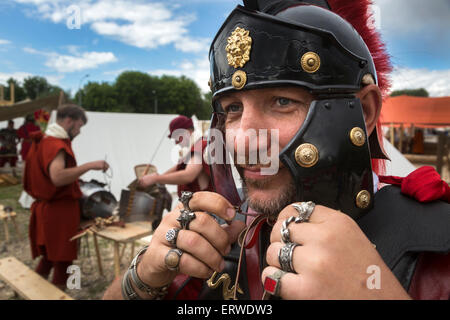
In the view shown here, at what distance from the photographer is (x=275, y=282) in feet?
2.10

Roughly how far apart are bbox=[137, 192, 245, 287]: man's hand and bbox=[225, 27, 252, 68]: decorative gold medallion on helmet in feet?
1.33

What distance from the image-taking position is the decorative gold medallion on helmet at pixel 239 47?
895 mm

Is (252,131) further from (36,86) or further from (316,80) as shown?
(36,86)

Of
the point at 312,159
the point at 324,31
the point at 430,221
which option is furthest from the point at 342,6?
the point at 430,221

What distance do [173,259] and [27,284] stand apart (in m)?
2.94

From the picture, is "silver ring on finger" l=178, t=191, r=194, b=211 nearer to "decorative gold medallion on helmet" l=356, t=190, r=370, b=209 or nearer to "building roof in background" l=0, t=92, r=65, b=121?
"decorative gold medallion on helmet" l=356, t=190, r=370, b=209

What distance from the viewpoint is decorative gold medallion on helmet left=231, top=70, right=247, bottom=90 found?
884 mm

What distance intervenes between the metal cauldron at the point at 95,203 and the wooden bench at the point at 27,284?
910mm

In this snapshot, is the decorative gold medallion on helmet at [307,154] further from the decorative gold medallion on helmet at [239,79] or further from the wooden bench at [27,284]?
the wooden bench at [27,284]

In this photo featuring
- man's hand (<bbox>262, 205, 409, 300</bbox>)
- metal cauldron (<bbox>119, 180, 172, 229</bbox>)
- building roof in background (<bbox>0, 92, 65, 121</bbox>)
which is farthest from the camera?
building roof in background (<bbox>0, 92, 65, 121</bbox>)

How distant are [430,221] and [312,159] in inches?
14.3

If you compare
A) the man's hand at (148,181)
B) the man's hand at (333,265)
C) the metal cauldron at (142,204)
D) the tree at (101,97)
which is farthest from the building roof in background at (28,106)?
the tree at (101,97)

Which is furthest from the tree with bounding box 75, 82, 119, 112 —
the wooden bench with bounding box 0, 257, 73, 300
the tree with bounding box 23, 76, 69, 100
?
the wooden bench with bounding box 0, 257, 73, 300

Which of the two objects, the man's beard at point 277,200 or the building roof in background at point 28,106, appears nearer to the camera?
the man's beard at point 277,200
